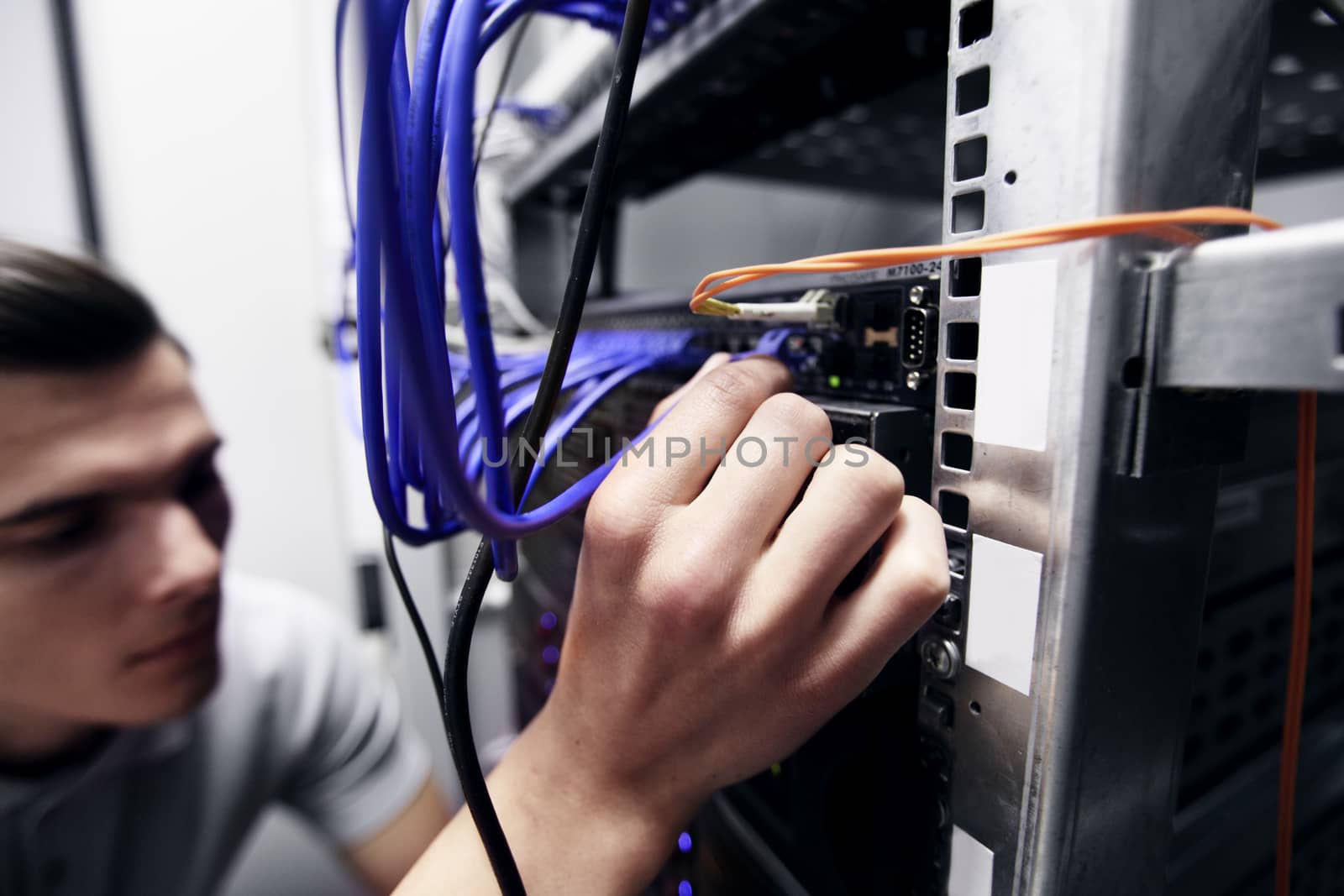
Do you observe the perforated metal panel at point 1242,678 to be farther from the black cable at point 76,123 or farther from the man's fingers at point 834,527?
the black cable at point 76,123

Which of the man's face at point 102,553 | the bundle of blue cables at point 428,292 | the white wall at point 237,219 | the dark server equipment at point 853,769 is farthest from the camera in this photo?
the white wall at point 237,219

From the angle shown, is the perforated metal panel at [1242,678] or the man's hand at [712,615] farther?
the perforated metal panel at [1242,678]

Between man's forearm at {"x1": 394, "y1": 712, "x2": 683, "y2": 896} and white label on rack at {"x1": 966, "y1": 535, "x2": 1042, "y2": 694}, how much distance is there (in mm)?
161

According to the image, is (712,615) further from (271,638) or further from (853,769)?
(271,638)

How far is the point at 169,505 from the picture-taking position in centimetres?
67

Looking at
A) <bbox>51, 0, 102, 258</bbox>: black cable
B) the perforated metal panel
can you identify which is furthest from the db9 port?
<bbox>51, 0, 102, 258</bbox>: black cable

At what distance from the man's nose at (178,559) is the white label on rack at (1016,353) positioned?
0.78 meters

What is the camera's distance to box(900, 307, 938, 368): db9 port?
0.25 meters

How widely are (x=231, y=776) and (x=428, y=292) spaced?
37.9 inches

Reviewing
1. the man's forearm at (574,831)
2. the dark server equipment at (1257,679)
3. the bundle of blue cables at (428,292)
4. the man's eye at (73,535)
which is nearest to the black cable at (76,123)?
the man's eye at (73,535)

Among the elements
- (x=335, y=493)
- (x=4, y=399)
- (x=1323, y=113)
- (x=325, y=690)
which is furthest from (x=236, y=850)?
(x=1323, y=113)

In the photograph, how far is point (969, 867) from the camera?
0.25 meters

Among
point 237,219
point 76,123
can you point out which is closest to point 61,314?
point 237,219

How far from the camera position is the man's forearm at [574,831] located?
27 centimetres
